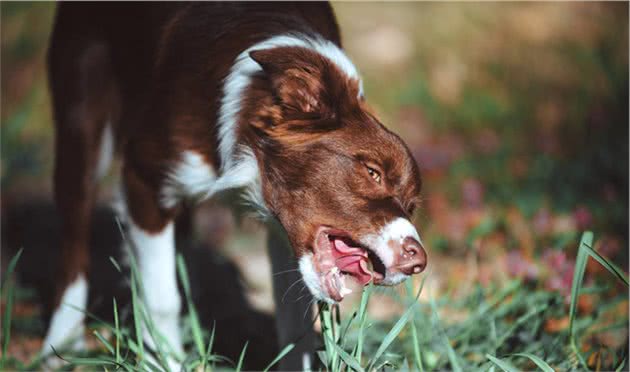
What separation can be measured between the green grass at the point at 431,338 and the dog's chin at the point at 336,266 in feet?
0.23

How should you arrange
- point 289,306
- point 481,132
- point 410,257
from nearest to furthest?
point 410,257
point 289,306
point 481,132

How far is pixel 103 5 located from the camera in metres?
3.78

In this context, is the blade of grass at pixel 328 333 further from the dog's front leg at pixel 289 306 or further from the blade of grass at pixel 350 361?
the dog's front leg at pixel 289 306

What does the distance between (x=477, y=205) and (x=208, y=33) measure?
2.55m

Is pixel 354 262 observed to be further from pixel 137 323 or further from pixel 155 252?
pixel 155 252

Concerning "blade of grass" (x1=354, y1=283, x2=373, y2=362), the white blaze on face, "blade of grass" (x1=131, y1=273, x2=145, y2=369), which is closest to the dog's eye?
the white blaze on face

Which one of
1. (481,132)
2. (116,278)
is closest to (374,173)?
(116,278)

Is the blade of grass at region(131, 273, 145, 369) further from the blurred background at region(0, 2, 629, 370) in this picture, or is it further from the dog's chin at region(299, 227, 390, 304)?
the blurred background at region(0, 2, 629, 370)

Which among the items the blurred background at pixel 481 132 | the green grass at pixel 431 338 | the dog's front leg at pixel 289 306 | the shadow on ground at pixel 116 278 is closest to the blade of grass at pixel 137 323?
the green grass at pixel 431 338

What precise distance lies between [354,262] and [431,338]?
85 cm

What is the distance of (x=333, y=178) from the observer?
104 inches

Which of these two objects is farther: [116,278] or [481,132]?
[481,132]

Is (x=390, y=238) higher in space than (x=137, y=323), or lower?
higher

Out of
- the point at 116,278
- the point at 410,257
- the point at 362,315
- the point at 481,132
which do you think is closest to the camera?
the point at 410,257
